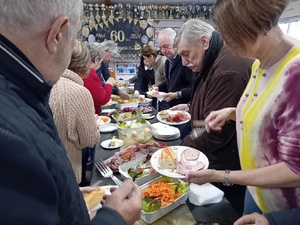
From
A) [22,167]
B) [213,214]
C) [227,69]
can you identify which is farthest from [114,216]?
[227,69]

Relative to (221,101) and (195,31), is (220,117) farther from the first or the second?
(195,31)

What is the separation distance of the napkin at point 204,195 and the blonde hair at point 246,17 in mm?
703

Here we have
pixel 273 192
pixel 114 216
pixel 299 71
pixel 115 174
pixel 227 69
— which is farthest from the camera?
pixel 115 174

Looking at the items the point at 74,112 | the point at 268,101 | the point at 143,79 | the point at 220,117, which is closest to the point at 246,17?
the point at 268,101

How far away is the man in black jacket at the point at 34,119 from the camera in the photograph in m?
0.41

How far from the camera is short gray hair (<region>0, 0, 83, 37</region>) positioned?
468mm

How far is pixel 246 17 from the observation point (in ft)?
2.50

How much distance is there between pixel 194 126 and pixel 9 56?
126 centimetres

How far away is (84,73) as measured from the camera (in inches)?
65.9

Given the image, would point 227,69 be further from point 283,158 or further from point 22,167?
point 22,167

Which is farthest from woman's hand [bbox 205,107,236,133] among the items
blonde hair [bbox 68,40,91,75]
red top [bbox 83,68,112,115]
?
red top [bbox 83,68,112,115]

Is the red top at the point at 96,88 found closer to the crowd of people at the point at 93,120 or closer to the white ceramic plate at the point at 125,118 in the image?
the white ceramic plate at the point at 125,118

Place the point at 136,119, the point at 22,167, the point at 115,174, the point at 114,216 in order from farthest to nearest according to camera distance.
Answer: the point at 136,119 → the point at 115,174 → the point at 114,216 → the point at 22,167

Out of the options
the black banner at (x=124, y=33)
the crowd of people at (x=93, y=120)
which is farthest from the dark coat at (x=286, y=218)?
the black banner at (x=124, y=33)
